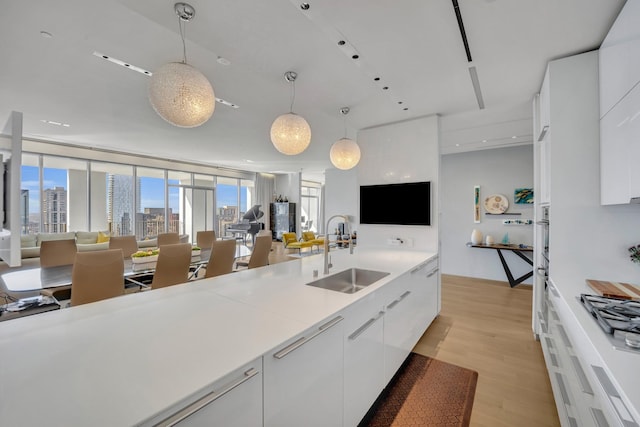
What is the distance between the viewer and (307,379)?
1.11 meters

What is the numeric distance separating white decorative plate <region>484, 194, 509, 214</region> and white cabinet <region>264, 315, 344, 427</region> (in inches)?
198

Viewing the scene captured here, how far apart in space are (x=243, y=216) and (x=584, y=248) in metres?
10.0

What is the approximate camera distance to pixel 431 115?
3393mm

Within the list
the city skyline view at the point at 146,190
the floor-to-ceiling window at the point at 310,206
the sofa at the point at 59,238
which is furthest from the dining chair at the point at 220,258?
the floor-to-ceiling window at the point at 310,206

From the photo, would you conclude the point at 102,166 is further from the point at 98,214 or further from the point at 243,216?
the point at 243,216

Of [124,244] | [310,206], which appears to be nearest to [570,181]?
[124,244]

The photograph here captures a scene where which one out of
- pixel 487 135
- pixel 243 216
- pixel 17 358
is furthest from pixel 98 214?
pixel 487 135

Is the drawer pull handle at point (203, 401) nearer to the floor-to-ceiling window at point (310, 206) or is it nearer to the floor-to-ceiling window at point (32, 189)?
the floor-to-ceiling window at point (32, 189)

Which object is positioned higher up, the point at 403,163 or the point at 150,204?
the point at 403,163

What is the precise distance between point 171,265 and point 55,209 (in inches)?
243

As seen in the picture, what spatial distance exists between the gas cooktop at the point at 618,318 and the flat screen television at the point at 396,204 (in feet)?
6.14

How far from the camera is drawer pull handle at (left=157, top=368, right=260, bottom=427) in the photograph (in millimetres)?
653

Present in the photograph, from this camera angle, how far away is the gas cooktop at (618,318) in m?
1.09

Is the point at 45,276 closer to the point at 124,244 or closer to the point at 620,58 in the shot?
the point at 124,244
